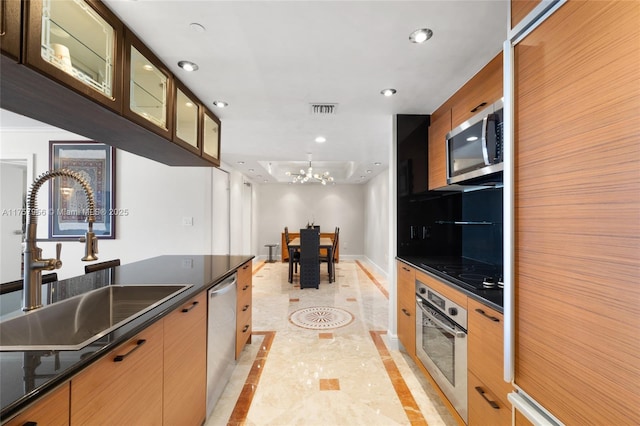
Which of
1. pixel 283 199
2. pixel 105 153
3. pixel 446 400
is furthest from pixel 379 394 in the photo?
pixel 283 199

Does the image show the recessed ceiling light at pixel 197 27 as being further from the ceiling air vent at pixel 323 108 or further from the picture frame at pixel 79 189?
the picture frame at pixel 79 189

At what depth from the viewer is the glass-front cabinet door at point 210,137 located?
8.20 ft

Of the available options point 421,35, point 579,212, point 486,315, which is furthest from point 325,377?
point 421,35

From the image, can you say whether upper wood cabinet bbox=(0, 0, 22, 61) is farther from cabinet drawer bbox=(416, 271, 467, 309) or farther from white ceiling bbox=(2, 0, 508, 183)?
cabinet drawer bbox=(416, 271, 467, 309)

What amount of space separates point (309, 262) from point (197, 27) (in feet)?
13.4

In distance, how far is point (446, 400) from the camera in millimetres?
1680

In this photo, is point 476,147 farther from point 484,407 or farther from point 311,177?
point 311,177

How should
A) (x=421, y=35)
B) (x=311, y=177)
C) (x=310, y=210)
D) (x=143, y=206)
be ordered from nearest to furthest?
(x=421, y=35) < (x=143, y=206) < (x=311, y=177) < (x=310, y=210)

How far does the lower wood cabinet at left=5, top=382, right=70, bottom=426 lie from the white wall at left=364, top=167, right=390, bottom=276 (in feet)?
17.9

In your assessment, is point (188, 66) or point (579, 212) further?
point (188, 66)

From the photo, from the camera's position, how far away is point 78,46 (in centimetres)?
118

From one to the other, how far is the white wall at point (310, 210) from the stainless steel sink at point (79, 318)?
6959mm

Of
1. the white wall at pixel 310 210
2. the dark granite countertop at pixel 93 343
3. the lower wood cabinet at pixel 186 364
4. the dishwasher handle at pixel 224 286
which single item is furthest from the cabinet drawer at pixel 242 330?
the white wall at pixel 310 210

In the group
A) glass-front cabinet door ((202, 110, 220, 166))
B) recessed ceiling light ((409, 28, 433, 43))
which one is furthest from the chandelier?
recessed ceiling light ((409, 28, 433, 43))
